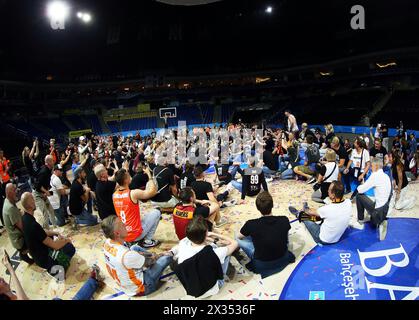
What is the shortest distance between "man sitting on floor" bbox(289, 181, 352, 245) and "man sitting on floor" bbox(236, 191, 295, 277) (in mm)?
1005

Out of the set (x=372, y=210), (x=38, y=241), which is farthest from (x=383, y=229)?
(x=38, y=241)

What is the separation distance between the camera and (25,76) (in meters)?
31.1

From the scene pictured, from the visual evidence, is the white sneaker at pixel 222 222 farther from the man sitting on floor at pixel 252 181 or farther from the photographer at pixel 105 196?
the photographer at pixel 105 196

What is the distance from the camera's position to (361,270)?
183 inches

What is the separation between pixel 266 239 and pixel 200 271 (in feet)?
3.85

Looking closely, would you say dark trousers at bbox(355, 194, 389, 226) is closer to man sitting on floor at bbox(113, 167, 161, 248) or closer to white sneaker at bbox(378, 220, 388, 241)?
white sneaker at bbox(378, 220, 388, 241)

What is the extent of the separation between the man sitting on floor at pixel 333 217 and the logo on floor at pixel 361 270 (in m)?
0.23

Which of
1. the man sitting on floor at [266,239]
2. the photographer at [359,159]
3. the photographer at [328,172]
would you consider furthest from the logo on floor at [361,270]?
the photographer at [359,159]

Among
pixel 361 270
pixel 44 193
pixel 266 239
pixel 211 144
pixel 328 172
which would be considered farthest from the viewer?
pixel 211 144

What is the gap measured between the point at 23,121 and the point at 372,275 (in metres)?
35.5

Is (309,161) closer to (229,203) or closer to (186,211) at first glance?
(229,203)

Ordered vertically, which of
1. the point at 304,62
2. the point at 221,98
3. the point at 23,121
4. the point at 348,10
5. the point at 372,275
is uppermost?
the point at 348,10
